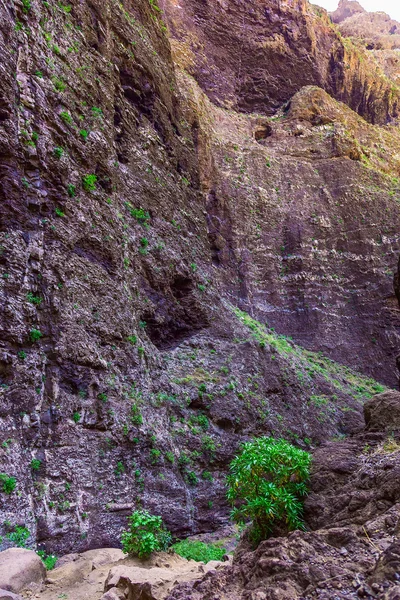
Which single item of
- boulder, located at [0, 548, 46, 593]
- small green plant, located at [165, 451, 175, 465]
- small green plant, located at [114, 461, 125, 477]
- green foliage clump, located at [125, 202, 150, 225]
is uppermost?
green foliage clump, located at [125, 202, 150, 225]

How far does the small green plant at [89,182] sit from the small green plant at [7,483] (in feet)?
30.2

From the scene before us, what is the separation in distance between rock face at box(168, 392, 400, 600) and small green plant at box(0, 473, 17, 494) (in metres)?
4.95

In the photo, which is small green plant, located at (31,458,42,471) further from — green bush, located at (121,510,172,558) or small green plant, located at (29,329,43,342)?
small green plant, located at (29,329,43,342)

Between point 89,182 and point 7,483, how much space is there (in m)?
9.65

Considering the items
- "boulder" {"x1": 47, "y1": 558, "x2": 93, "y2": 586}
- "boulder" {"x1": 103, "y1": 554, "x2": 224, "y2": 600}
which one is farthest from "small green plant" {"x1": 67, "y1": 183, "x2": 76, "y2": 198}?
"boulder" {"x1": 103, "y1": 554, "x2": 224, "y2": 600}

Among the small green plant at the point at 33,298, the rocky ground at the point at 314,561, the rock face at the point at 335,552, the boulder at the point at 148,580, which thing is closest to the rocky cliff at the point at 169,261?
the small green plant at the point at 33,298

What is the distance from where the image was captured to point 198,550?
10711 mm

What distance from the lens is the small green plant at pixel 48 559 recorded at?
8.46 metres

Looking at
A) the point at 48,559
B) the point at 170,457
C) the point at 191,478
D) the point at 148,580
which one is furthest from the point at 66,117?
the point at 148,580

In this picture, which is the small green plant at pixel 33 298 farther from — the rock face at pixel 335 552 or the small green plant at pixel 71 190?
the rock face at pixel 335 552

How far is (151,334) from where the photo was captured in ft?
56.0

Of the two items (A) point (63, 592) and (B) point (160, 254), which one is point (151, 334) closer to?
(B) point (160, 254)

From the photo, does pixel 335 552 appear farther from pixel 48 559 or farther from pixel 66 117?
pixel 66 117

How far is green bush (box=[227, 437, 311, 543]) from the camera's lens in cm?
713
